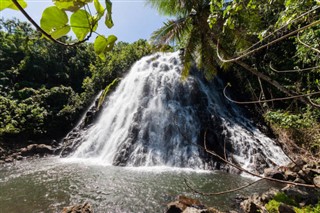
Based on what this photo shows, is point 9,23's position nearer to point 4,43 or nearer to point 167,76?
point 4,43

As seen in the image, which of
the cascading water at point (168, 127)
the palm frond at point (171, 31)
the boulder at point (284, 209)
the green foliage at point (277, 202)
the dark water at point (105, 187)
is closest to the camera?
the boulder at point (284, 209)

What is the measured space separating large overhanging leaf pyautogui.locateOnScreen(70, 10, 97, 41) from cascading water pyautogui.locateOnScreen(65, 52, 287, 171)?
415 inches

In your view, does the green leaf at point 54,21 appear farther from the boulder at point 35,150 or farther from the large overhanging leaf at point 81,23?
the boulder at point 35,150

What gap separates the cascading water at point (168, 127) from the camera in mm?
11805

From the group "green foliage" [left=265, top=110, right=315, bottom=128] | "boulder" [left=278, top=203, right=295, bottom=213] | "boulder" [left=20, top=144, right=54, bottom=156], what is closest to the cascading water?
"green foliage" [left=265, top=110, right=315, bottom=128]

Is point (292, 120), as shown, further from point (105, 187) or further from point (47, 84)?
point (47, 84)

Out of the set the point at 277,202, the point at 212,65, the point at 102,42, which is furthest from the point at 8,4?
the point at 212,65

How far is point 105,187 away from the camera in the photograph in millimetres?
8094

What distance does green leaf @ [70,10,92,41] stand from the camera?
1.42ft

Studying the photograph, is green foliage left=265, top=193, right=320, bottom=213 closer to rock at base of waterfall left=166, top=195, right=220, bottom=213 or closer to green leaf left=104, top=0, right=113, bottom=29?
rock at base of waterfall left=166, top=195, right=220, bottom=213

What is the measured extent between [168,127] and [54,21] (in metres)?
13.3

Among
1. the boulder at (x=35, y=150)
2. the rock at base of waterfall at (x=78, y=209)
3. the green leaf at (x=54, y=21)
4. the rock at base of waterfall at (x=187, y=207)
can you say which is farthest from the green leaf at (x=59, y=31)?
the boulder at (x=35, y=150)

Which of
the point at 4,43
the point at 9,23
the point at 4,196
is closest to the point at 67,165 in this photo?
Result: the point at 4,196

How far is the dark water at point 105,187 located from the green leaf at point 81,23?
21.9 ft
